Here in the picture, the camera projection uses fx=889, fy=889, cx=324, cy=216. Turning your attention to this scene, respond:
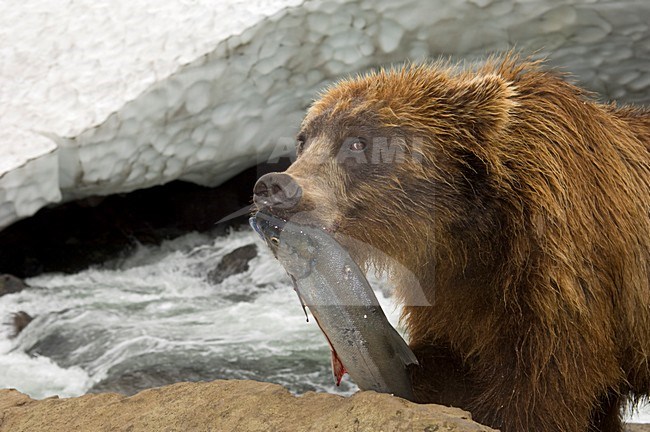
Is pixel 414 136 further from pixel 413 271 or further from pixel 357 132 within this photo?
pixel 413 271

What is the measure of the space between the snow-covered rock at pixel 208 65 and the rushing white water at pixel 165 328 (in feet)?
2.96

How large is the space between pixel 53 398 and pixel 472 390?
5.12ft

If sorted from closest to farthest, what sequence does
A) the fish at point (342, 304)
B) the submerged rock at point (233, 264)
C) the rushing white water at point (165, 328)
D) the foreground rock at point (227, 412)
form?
the foreground rock at point (227, 412) < the fish at point (342, 304) < the rushing white water at point (165, 328) < the submerged rock at point (233, 264)

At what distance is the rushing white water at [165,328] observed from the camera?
5781 mm

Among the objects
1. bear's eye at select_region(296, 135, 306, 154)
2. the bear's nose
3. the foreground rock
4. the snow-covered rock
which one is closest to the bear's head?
bear's eye at select_region(296, 135, 306, 154)

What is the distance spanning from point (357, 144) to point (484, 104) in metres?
0.49

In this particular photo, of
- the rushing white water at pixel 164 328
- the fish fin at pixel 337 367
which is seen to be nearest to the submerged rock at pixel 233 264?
the rushing white water at pixel 164 328

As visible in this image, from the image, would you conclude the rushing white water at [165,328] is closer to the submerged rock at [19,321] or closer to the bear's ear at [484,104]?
the submerged rock at [19,321]

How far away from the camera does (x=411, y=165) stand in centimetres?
326

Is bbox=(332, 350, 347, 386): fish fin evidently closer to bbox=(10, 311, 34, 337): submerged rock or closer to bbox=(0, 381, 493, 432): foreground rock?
bbox=(0, 381, 493, 432): foreground rock

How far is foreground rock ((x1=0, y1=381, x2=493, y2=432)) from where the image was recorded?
8.15ft

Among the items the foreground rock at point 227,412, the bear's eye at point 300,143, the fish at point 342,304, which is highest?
the bear's eye at point 300,143

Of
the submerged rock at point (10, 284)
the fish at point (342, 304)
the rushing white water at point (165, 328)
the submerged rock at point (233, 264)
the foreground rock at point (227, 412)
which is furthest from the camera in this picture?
the submerged rock at point (233, 264)

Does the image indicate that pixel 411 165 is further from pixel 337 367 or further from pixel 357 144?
pixel 337 367
